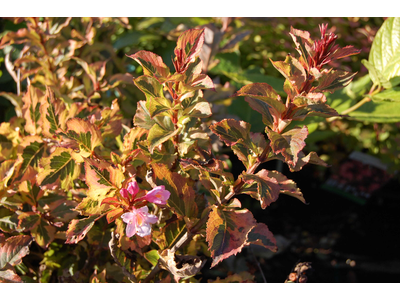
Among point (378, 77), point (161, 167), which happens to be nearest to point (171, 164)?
point (161, 167)

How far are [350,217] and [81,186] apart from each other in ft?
5.26

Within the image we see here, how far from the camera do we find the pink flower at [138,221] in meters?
0.53

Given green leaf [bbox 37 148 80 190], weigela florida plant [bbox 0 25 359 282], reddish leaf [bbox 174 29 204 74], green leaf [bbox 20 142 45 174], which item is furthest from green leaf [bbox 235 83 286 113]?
green leaf [bbox 20 142 45 174]

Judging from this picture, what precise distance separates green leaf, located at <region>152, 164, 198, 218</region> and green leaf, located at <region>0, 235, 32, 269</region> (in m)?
0.35

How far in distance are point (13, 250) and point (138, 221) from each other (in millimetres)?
346

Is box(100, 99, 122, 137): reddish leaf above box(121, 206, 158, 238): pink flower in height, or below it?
above

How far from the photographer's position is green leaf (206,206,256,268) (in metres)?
0.54

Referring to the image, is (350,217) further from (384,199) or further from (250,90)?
(250,90)

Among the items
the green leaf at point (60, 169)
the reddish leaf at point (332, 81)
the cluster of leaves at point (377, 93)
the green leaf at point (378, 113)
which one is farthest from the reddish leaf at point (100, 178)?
the green leaf at point (378, 113)

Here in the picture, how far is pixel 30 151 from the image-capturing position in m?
0.74

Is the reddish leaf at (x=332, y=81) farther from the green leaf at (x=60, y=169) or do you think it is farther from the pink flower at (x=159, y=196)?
the green leaf at (x=60, y=169)

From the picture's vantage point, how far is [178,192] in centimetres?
61

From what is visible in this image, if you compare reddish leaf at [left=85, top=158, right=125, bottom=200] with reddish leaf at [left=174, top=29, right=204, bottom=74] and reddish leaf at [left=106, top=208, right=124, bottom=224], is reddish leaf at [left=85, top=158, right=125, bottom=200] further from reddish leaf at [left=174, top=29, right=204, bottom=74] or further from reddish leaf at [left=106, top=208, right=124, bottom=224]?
reddish leaf at [left=174, top=29, right=204, bottom=74]

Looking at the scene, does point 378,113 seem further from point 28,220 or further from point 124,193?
point 28,220
